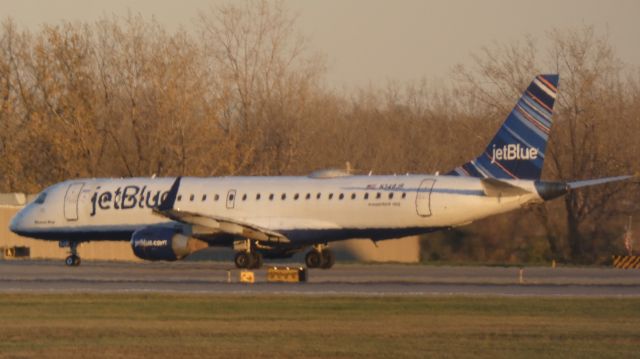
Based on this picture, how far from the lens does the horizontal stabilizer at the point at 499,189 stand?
45.2m

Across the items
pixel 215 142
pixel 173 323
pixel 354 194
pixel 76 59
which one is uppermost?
pixel 76 59

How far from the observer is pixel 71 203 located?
52.6 m

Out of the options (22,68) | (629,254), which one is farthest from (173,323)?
(22,68)

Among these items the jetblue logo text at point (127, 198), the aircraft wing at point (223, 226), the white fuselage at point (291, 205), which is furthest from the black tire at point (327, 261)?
the jetblue logo text at point (127, 198)

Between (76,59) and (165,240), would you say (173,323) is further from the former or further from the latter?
(76,59)

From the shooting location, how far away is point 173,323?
27.8 m

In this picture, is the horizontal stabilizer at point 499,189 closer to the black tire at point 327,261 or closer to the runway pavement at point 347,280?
the runway pavement at point 347,280

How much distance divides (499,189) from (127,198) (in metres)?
13.7

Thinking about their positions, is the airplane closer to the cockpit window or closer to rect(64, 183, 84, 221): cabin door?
rect(64, 183, 84, 221): cabin door

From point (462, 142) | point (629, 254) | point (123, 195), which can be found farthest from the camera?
point (462, 142)

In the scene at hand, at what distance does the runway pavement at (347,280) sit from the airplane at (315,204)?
1127 mm

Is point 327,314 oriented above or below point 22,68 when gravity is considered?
below

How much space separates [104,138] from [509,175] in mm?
36979

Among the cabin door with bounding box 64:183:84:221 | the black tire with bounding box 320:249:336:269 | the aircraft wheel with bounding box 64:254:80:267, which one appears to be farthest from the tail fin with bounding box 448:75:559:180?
the aircraft wheel with bounding box 64:254:80:267
